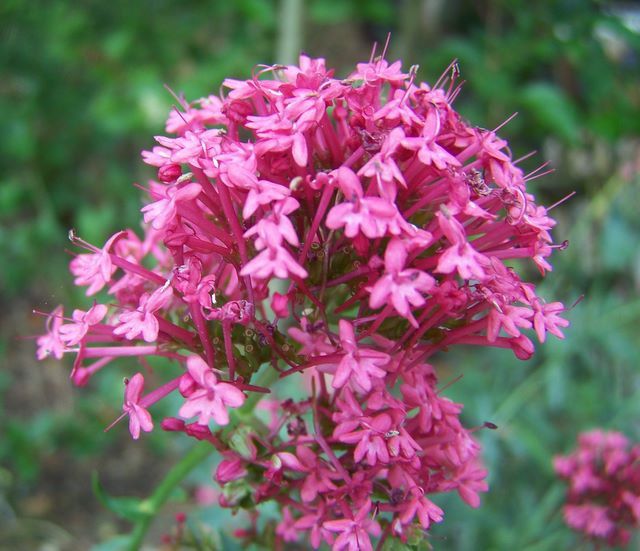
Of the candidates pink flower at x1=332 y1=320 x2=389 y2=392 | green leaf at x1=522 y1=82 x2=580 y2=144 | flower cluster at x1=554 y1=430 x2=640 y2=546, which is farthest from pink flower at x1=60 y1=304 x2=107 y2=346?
green leaf at x1=522 y1=82 x2=580 y2=144

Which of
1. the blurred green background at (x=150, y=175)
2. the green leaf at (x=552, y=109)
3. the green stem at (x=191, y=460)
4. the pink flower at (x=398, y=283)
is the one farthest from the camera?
the green leaf at (x=552, y=109)

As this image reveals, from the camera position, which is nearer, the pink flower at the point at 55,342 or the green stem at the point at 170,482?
the pink flower at the point at 55,342

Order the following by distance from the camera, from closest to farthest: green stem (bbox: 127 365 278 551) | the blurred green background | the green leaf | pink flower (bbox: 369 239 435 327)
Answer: pink flower (bbox: 369 239 435 327), green stem (bbox: 127 365 278 551), the blurred green background, the green leaf

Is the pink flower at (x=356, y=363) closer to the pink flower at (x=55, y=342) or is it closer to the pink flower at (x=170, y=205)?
the pink flower at (x=170, y=205)

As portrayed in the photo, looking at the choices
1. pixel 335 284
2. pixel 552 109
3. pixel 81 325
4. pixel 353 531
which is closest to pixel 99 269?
pixel 81 325

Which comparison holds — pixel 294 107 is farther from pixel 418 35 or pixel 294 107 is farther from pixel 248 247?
pixel 418 35

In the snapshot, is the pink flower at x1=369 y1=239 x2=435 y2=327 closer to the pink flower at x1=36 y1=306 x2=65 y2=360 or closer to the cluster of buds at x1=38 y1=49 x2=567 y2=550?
the cluster of buds at x1=38 y1=49 x2=567 y2=550

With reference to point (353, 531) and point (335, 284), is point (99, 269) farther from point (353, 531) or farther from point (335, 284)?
point (353, 531)

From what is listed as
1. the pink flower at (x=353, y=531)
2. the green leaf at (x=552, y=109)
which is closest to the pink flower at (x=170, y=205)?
the pink flower at (x=353, y=531)
